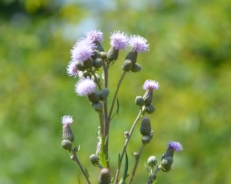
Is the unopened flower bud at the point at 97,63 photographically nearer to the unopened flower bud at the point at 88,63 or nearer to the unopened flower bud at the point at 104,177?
the unopened flower bud at the point at 88,63

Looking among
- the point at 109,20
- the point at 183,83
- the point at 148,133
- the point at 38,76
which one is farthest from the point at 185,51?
the point at 148,133

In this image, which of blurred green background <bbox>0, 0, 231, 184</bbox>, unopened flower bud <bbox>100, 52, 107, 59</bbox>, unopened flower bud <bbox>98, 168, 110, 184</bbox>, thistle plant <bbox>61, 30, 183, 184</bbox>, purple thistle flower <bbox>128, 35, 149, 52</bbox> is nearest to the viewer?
unopened flower bud <bbox>98, 168, 110, 184</bbox>

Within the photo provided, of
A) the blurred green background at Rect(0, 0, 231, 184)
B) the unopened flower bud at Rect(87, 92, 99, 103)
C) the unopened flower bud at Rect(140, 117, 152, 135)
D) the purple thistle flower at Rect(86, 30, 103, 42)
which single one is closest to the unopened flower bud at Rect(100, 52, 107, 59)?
the purple thistle flower at Rect(86, 30, 103, 42)

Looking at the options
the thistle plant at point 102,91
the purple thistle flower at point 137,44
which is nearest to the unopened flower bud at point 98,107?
the thistle plant at point 102,91

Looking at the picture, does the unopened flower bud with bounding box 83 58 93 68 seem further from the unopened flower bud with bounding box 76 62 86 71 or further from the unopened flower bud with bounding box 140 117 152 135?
the unopened flower bud with bounding box 140 117 152 135

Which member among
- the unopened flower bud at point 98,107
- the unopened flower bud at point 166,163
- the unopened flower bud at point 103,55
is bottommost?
the unopened flower bud at point 166,163

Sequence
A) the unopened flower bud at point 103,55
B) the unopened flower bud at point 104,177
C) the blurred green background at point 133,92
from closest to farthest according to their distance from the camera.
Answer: the unopened flower bud at point 104,177 < the unopened flower bud at point 103,55 < the blurred green background at point 133,92

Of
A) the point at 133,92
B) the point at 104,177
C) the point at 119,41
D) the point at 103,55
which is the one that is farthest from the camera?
the point at 133,92

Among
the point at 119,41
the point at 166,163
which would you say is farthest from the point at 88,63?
the point at 166,163

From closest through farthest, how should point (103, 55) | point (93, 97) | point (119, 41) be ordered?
point (93, 97) → point (103, 55) → point (119, 41)

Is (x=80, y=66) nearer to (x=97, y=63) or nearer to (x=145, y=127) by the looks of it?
(x=97, y=63)
